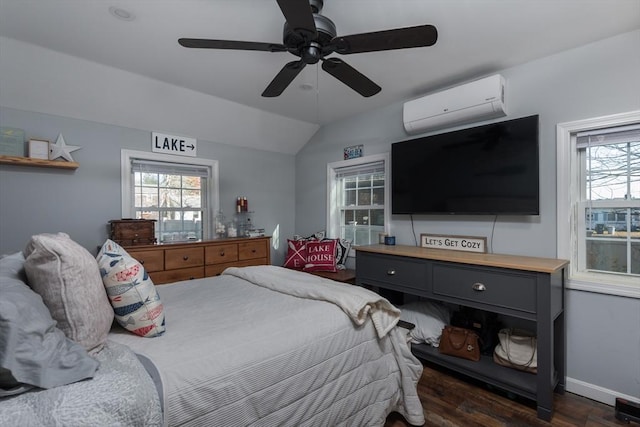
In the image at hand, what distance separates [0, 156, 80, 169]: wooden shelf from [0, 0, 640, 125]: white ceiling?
914 millimetres

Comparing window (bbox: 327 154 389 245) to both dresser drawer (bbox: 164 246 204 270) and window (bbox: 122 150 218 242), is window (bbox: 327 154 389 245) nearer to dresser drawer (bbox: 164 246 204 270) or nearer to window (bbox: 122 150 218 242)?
window (bbox: 122 150 218 242)

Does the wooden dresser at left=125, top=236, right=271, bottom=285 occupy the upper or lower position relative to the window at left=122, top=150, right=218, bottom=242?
lower

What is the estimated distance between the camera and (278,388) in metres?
1.23

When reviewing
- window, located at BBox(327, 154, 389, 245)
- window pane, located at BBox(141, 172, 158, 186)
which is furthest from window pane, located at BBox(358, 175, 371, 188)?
window pane, located at BBox(141, 172, 158, 186)

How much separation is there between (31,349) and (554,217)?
9.60 feet

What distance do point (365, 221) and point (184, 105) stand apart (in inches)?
93.6

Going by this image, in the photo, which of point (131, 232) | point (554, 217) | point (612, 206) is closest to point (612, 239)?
point (612, 206)

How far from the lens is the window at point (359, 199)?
3.54 metres

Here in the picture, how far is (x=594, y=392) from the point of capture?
81.9 inches

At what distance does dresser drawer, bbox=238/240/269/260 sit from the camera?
3584mm

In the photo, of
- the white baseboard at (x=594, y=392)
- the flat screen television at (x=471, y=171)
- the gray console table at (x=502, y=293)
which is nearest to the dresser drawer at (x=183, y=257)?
the gray console table at (x=502, y=293)

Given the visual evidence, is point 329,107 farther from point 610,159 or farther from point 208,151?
point 610,159

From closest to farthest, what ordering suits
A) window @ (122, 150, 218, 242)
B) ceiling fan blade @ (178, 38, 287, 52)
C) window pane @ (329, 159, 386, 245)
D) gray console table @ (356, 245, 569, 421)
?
ceiling fan blade @ (178, 38, 287, 52) < gray console table @ (356, 245, 569, 421) < window @ (122, 150, 218, 242) < window pane @ (329, 159, 386, 245)

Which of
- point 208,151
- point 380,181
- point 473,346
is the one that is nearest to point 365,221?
point 380,181
